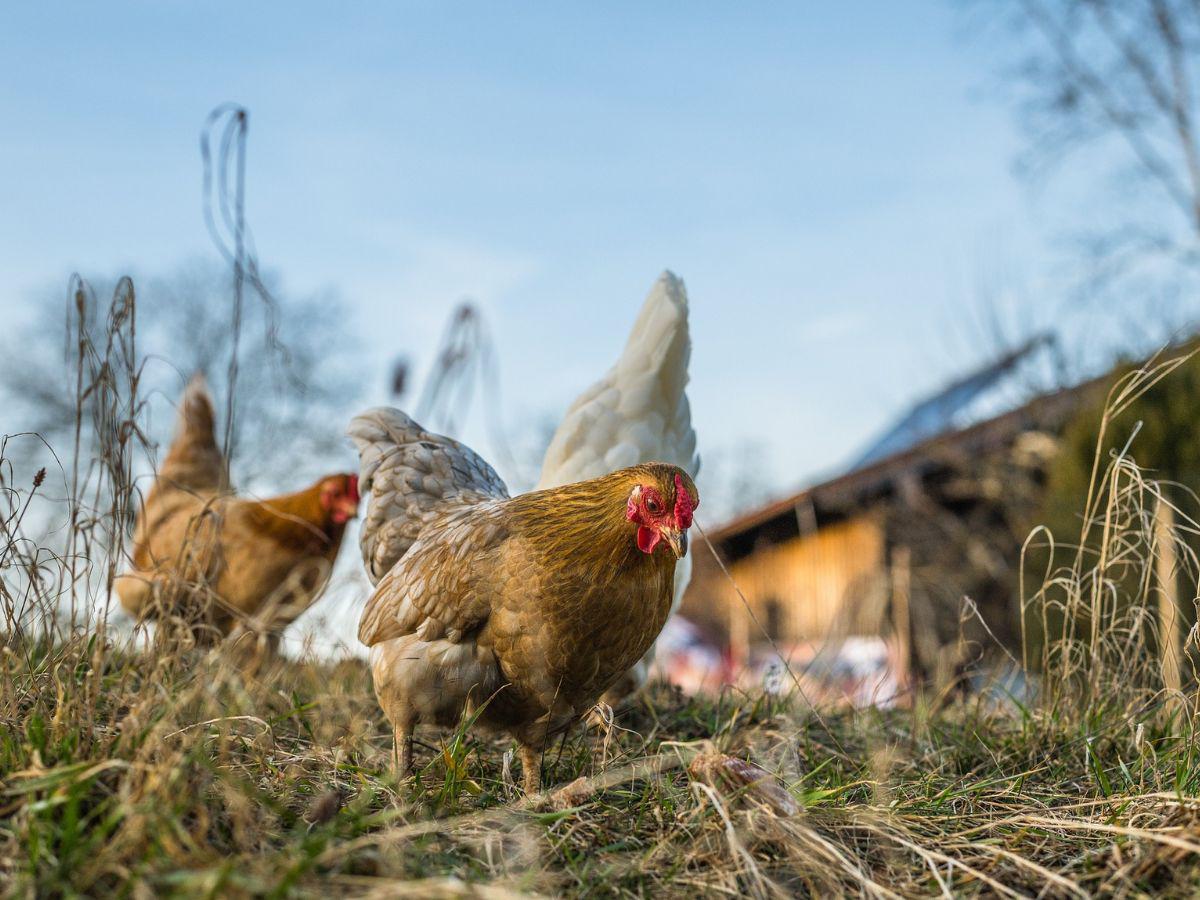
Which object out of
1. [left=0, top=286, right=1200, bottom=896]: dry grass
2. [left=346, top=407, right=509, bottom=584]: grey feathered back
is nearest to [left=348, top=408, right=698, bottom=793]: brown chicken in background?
[left=0, top=286, right=1200, bottom=896]: dry grass

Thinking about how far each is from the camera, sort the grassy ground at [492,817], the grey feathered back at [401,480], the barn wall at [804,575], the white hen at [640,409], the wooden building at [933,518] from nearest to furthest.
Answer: the grassy ground at [492,817] < the grey feathered back at [401,480] < the white hen at [640,409] < the wooden building at [933,518] < the barn wall at [804,575]

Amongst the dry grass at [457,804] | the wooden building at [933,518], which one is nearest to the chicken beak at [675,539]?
the dry grass at [457,804]

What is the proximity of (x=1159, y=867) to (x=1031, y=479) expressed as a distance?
10579 mm

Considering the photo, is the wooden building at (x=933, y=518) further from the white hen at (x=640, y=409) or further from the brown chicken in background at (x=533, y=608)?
the brown chicken in background at (x=533, y=608)

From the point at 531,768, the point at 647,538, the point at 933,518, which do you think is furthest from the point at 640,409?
the point at 933,518

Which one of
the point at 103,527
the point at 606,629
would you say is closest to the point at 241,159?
the point at 103,527

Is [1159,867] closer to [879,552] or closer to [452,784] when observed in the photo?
[452,784]

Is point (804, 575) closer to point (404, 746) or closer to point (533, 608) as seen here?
point (404, 746)

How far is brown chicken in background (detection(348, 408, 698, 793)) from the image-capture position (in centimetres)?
252

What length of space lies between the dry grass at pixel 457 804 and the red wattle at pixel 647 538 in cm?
53

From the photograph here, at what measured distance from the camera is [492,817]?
6.54 feet

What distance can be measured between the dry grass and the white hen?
4.98ft

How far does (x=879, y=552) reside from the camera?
12883 mm

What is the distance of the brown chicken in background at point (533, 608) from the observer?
2518 millimetres
